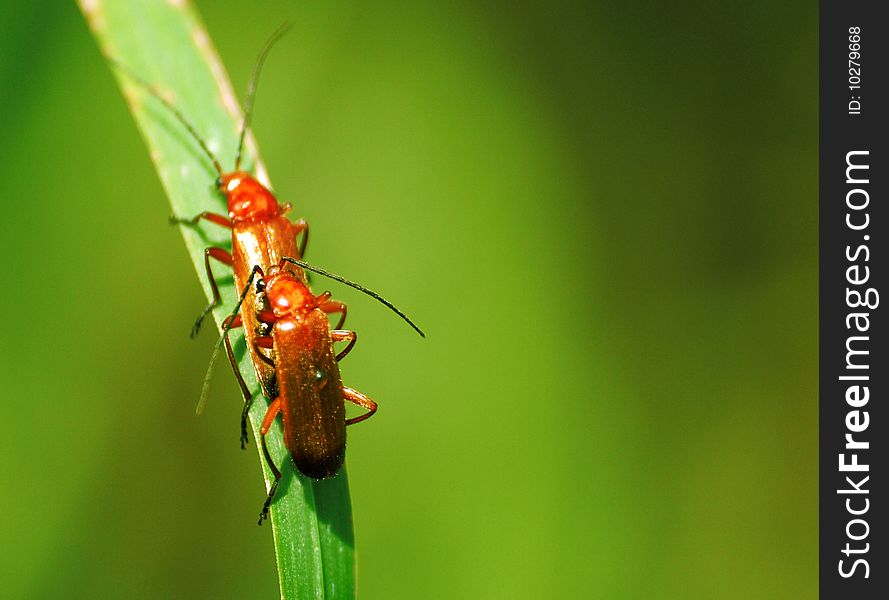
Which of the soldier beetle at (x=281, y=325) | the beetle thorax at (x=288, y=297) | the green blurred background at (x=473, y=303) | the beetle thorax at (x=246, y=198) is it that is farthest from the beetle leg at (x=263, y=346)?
the green blurred background at (x=473, y=303)

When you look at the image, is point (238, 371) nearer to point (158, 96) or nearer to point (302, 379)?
point (302, 379)

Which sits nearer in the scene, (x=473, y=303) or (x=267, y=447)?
(x=267, y=447)

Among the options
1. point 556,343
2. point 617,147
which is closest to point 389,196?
point 556,343

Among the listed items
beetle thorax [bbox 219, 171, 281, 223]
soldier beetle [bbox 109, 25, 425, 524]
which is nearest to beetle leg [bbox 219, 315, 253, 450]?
soldier beetle [bbox 109, 25, 425, 524]

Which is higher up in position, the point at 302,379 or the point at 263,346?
the point at 263,346

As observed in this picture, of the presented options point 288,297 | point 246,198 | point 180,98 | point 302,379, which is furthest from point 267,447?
point 180,98

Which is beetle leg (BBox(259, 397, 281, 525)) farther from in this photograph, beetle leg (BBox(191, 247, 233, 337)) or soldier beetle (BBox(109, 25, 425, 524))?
beetle leg (BBox(191, 247, 233, 337))

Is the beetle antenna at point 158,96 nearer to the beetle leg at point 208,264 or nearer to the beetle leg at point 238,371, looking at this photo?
the beetle leg at point 208,264

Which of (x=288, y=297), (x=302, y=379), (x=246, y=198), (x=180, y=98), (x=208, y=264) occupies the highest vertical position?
(x=180, y=98)
